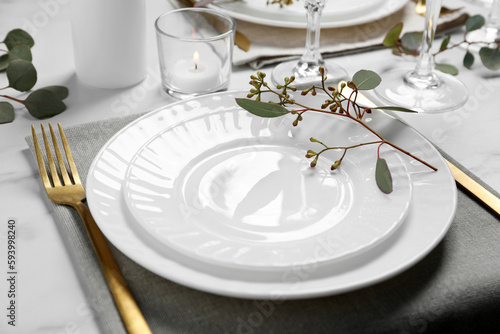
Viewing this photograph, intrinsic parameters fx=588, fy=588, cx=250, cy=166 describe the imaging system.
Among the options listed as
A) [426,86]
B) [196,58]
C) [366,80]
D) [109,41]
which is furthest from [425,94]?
[109,41]

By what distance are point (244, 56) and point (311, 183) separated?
0.46 meters

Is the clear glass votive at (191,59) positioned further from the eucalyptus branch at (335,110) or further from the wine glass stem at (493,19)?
the wine glass stem at (493,19)

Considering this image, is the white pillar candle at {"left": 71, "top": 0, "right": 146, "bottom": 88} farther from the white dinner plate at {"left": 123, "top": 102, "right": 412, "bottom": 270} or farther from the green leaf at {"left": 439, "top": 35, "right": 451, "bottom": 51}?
the green leaf at {"left": 439, "top": 35, "right": 451, "bottom": 51}

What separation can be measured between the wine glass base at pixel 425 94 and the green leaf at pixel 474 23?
12 cm

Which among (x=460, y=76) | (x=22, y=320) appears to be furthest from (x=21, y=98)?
(x=460, y=76)

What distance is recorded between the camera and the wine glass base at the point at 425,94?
0.96 metres

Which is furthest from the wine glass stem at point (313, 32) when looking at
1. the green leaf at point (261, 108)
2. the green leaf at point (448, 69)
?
the green leaf at point (261, 108)

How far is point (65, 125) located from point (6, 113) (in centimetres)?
9

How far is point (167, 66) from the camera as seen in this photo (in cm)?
96

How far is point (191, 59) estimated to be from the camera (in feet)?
3.13

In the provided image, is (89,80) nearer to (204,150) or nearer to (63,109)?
(63,109)

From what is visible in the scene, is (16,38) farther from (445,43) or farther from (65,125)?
(445,43)

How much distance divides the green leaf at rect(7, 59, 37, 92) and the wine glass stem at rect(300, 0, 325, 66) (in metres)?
0.46

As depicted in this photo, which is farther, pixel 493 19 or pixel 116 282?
pixel 493 19
